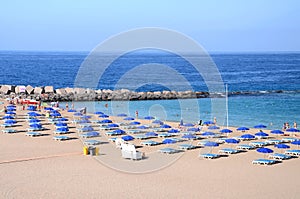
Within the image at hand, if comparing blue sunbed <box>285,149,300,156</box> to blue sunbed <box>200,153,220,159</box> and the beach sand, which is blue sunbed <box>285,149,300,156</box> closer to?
the beach sand

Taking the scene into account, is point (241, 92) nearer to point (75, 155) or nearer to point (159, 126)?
point (159, 126)

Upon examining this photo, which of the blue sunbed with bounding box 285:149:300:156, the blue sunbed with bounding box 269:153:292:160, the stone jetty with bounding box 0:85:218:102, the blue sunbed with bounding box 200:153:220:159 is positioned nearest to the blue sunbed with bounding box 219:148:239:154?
the blue sunbed with bounding box 200:153:220:159

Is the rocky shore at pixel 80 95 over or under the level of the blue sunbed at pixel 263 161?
over

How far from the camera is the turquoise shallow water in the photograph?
4553cm

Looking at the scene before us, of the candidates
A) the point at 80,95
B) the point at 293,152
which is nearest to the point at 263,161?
the point at 293,152

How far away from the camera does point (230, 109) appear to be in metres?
52.7

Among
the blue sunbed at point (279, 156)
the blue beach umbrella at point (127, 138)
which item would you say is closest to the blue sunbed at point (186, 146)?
the blue beach umbrella at point (127, 138)

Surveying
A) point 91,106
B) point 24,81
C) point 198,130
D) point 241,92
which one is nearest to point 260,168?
point 198,130

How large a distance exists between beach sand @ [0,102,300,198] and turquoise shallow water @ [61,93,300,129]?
1762 cm

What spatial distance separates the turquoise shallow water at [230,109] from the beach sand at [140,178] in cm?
1762

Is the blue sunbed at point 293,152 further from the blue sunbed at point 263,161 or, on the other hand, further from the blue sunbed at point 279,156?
the blue sunbed at point 263,161

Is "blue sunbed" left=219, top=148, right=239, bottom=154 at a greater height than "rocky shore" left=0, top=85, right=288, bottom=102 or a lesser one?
lesser

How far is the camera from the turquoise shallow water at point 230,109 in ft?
149

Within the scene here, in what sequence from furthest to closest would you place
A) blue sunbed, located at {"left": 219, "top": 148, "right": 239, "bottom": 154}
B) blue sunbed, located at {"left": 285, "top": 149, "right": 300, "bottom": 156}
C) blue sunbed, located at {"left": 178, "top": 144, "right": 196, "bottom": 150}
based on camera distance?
blue sunbed, located at {"left": 178, "top": 144, "right": 196, "bottom": 150}
blue sunbed, located at {"left": 219, "top": 148, "right": 239, "bottom": 154}
blue sunbed, located at {"left": 285, "top": 149, "right": 300, "bottom": 156}
